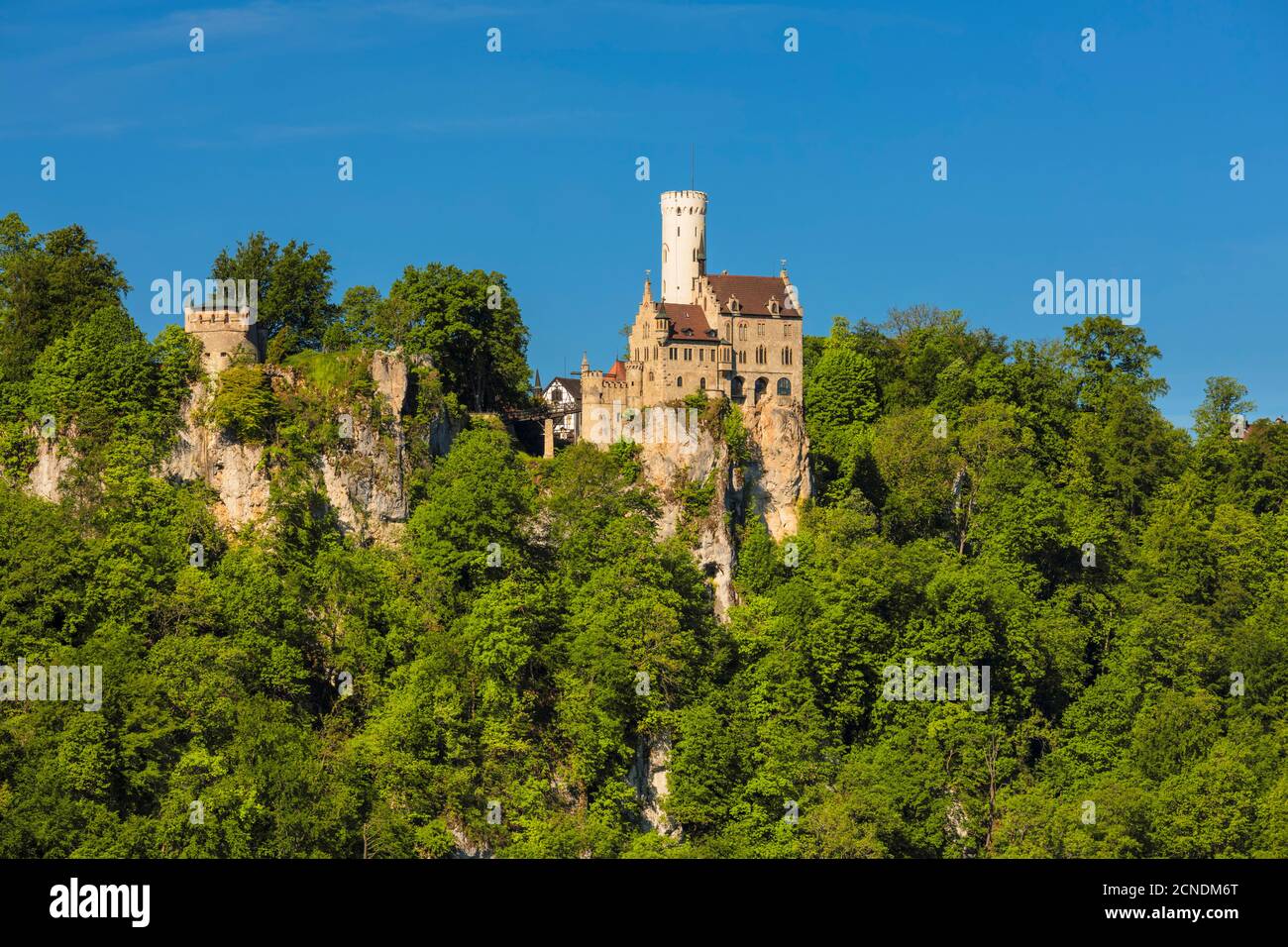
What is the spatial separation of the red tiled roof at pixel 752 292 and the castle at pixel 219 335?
20578 millimetres

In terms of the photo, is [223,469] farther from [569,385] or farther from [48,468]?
[569,385]

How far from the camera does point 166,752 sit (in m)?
69.0

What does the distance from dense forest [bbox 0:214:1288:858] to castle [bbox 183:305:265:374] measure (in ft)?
2.29

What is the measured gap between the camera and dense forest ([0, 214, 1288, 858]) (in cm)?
7031

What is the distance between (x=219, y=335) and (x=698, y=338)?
19400 mm

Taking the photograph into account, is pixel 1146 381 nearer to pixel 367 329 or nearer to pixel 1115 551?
pixel 1115 551

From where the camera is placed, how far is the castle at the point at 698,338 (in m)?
86.7

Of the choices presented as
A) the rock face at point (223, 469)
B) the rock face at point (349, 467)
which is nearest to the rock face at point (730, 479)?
the rock face at point (349, 467)

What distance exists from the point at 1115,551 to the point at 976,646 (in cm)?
1200

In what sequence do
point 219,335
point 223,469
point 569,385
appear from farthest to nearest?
point 569,385, point 219,335, point 223,469

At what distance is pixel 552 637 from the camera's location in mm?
78312

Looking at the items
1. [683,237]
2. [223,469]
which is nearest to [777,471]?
[683,237]

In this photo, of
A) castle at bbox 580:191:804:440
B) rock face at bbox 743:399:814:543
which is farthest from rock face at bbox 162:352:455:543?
rock face at bbox 743:399:814:543
